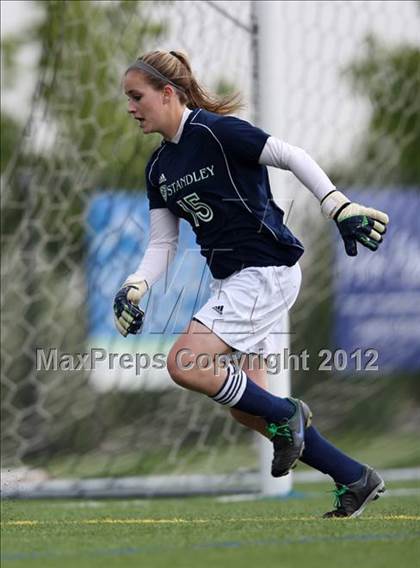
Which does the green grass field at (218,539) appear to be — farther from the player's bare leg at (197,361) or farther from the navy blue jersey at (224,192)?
the navy blue jersey at (224,192)

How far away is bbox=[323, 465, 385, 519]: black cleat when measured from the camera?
14.5 ft

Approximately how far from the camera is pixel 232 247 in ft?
14.5

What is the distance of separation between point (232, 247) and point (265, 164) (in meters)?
0.31

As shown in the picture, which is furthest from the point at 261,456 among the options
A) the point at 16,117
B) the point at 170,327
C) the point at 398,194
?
the point at 16,117

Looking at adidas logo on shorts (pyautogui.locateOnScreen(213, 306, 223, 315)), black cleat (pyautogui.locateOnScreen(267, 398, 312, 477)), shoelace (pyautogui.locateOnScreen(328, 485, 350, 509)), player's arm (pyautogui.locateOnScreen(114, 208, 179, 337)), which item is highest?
player's arm (pyautogui.locateOnScreen(114, 208, 179, 337))

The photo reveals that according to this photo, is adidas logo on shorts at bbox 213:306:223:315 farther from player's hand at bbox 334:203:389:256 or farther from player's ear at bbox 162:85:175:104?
player's ear at bbox 162:85:175:104

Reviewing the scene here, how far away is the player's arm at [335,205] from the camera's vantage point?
4.00 m

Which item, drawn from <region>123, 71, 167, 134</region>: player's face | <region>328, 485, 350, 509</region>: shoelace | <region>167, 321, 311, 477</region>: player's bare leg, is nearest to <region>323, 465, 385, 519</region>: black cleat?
<region>328, 485, 350, 509</region>: shoelace

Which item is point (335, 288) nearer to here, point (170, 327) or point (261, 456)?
point (170, 327)

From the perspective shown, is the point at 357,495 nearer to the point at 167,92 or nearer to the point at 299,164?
the point at 299,164

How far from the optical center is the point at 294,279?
4531 mm

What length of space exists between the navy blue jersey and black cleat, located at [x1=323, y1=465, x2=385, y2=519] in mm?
798

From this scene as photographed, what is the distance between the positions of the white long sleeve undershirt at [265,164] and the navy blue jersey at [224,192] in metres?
0.06

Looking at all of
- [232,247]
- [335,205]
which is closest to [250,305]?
[232,247]
